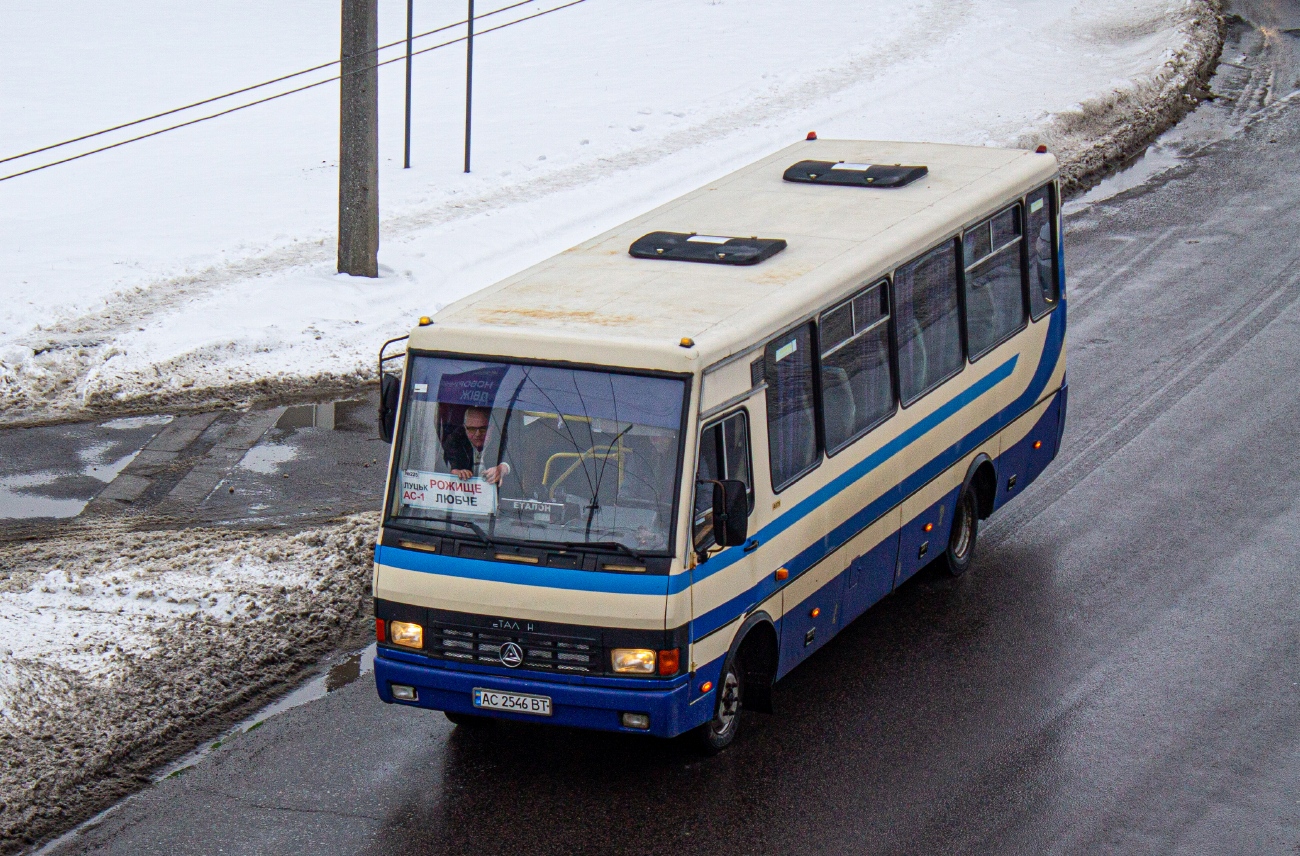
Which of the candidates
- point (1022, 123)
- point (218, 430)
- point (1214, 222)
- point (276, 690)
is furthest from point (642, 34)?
point (276, 690)

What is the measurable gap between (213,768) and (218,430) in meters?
5.75

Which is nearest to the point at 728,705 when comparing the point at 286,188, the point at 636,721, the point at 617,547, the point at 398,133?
the point at 636,721

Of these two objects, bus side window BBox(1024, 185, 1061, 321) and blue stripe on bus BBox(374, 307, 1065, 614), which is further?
bus side window BBox(1024, 185, 1061, 321)

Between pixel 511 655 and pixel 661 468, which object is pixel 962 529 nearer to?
pixel 661 468

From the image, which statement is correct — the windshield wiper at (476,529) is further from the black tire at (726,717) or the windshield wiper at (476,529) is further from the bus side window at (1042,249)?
the bus side window at (1042,249)

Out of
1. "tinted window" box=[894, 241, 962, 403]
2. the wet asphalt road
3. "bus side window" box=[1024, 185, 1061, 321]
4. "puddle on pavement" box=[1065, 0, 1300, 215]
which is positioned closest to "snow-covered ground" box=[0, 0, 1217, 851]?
"puddle on pavement" box=[1065, 0, 1300, 215]

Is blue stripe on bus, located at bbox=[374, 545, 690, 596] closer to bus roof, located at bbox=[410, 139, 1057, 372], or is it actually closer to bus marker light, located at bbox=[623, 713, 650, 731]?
bus marker light, located at bbox=[623, 713, 650, 731]

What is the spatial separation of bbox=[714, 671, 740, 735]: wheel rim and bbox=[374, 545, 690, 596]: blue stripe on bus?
1.05 metres

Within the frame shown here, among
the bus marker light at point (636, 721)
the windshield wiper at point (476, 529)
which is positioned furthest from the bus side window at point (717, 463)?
the windshield wiper at point (476, 529)

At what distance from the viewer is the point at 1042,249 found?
12305 millimetres

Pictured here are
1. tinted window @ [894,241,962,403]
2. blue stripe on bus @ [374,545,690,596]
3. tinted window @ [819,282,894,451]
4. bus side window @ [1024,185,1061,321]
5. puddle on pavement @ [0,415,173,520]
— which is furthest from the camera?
puddle on pavement @ [0,415,173,520]

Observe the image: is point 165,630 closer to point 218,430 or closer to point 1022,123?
point 218,430

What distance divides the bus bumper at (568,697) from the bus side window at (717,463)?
2.50 feet

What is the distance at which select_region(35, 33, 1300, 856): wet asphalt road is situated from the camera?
8.24m
